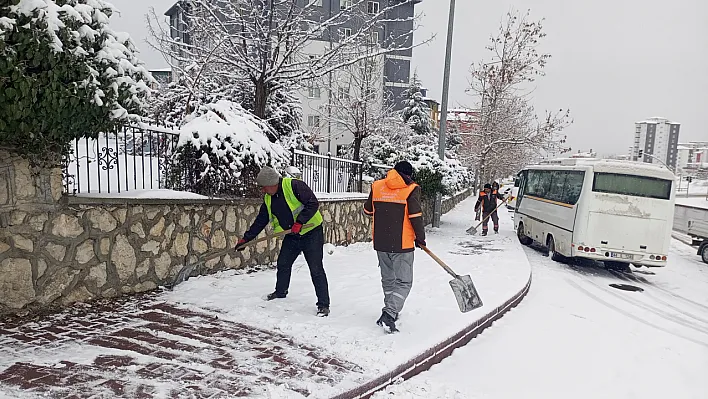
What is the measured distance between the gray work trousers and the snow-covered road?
28.5 inches

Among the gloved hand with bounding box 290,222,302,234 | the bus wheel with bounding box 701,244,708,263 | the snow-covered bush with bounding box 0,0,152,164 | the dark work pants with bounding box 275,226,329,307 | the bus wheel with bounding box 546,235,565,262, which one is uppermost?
the snow-covered bush with bounding box 0,0,152,164

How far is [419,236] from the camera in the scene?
488cm

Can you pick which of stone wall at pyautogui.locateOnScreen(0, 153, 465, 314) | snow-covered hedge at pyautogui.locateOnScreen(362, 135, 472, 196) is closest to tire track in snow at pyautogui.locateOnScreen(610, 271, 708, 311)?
snow-covered hedge at pyautogui.locateOnScreen(362, 135, 472, 196)

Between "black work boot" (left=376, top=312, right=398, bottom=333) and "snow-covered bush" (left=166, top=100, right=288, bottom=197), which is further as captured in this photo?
"snow-covered bush" (left=166, top=100, right=288, bottom=197)

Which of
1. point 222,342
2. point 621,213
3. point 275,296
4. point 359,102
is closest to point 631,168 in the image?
point 621,213

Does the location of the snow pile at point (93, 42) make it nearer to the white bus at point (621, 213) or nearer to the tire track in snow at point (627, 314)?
the tire track in snow at point (627, 314)

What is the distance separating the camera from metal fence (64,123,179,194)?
5.28 m

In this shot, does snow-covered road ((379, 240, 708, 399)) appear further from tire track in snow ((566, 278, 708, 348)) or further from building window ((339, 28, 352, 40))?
building window ((339, 28, 352, 40))

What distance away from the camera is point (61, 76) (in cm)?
413

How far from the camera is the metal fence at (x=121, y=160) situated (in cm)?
528

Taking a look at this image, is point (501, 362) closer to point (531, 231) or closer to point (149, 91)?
point (149, 91)

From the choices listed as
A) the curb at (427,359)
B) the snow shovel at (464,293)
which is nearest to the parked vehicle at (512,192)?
the curb at (427,359)

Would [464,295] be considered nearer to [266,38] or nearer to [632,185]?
[266,38]

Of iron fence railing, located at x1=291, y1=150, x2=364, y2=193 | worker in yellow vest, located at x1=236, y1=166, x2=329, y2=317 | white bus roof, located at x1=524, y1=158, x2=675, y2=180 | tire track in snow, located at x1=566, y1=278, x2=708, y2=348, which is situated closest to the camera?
worker in yellow vest, located at x1=236, y1=166, x2=329, y2=317
